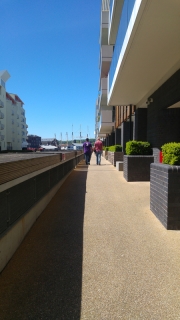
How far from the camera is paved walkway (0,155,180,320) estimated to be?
2.55m

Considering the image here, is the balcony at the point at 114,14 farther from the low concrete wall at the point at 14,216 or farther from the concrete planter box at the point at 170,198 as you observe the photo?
the low concrete wall at the point at 14,216

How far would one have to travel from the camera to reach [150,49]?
707 centimetres

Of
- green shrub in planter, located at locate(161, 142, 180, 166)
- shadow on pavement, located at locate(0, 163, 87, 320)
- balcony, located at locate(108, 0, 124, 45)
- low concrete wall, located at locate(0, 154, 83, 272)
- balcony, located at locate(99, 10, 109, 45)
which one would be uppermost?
balcony, located at locate(99, 10, 109, 45)

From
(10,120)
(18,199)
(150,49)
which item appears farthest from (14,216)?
(10,120)

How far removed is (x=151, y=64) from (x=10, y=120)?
92067mm

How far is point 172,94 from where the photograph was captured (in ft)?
28.6

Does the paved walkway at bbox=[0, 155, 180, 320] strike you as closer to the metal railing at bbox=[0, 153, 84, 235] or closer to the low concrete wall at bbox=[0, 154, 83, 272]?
the low concrete wall at bbox=[0, 154, 83, 272]

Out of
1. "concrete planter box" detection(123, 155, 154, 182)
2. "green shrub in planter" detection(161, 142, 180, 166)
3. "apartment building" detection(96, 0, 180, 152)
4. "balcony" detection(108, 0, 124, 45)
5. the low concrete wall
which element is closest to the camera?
the low concrete wall

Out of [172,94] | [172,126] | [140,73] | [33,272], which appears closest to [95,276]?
[33,272]

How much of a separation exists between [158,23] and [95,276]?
499cm

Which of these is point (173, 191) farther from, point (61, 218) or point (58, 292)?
point (58, 292)

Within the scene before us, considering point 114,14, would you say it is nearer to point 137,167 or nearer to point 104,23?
point 137,167

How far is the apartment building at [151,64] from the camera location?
5.49m

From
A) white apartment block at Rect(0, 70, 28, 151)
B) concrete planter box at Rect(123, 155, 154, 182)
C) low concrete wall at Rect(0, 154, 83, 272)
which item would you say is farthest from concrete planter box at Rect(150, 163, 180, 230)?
white apartment block at Rect(0, 70, 28, 151)
